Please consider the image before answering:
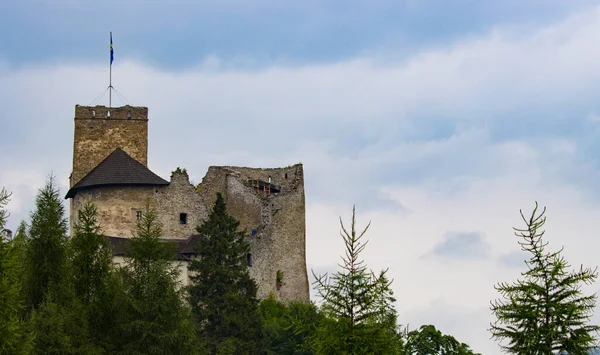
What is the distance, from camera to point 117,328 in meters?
39.9

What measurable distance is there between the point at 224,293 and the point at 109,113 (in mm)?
22785

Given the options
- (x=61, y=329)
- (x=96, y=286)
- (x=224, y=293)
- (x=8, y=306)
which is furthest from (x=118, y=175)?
(x=8, y=306)

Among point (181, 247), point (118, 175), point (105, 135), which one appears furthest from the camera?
point (105, 135)

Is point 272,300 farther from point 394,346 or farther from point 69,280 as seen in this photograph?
point 394,346

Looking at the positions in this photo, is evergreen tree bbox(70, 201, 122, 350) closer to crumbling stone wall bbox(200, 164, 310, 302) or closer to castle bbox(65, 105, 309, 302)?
castle bbox(65, 105, 309, 302)

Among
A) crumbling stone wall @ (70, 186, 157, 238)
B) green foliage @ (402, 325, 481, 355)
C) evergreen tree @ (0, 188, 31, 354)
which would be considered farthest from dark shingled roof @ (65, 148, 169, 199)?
evergreen tree @ (0, 188, 31, 354)

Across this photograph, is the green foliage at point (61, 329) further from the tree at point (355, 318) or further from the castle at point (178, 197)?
the castle at point (178, 197)

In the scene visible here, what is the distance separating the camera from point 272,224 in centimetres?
7631

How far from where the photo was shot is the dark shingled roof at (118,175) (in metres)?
71.8

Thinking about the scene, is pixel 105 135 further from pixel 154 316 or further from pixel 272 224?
pixel 154 316

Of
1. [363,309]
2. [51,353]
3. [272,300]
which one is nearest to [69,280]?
[51,353]

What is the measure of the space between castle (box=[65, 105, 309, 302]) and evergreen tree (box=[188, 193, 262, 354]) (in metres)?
6.40

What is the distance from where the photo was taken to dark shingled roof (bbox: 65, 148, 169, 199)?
71.8m

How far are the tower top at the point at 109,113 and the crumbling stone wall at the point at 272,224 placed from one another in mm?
6066
